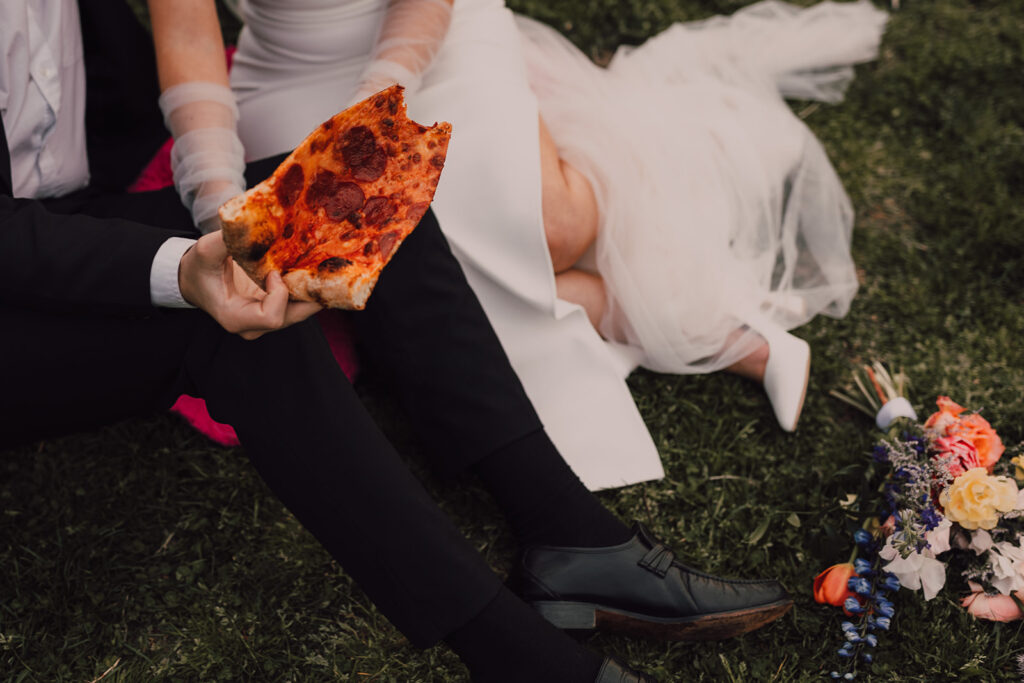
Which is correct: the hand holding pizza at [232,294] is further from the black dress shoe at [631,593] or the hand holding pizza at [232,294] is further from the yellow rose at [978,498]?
the yellow rose at [978,498]

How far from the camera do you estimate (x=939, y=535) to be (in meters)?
1.70

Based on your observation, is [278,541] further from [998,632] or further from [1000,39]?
[1000,39]

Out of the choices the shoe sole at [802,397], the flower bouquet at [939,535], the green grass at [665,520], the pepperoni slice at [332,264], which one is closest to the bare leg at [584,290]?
the green grass at [665,520]

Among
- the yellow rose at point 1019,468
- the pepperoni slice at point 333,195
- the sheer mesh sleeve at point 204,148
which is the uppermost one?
the pepperoni slice at point 333,195

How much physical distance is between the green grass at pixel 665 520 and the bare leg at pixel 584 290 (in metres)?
0.23

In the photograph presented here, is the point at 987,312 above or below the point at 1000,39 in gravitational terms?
below

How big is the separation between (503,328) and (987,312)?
60.0 inches

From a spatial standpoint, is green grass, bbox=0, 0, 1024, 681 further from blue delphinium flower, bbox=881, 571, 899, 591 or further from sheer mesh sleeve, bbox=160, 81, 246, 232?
sheer mesh sleeve, bbox=160, 81, 246, 232

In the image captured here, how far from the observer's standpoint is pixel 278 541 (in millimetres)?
1912

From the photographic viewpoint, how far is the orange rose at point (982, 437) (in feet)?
5.81

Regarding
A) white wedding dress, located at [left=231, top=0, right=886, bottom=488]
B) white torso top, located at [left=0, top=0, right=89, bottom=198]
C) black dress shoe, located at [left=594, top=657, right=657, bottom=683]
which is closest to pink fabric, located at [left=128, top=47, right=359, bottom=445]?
white torso top, located at [left=0, top=0, right=89, bottom=198]

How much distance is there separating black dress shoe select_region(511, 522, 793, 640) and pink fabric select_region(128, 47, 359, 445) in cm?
72

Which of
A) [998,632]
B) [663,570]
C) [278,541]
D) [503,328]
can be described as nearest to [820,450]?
[998,632]

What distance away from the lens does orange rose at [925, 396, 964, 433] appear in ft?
6.04
